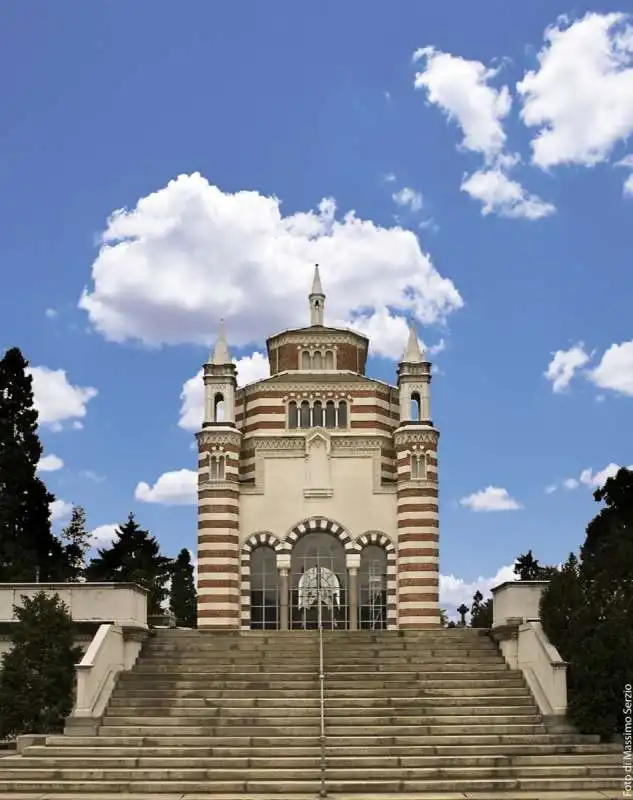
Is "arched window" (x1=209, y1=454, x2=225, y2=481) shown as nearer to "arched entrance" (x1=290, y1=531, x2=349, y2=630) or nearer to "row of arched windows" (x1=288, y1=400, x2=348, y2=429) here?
"row of arched windows" (x1=288, y1=400, x2=348, y2=429)

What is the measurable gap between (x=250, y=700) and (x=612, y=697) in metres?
7.61

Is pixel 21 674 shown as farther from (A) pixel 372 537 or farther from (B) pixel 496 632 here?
(A) pixel 372 537

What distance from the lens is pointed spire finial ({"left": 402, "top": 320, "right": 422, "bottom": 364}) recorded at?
36.2m

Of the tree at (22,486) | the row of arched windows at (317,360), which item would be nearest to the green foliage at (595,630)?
the row of arched windows at (317,360)

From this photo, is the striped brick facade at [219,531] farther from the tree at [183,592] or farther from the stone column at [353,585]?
the tree at [183,592]

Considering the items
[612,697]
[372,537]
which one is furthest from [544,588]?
[372,537]

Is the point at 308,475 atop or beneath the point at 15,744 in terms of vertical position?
atop

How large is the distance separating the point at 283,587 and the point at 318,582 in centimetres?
120

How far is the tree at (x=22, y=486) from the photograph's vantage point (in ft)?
142

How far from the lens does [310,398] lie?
35750mm

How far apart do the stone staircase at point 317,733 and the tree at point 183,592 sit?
3101 cm

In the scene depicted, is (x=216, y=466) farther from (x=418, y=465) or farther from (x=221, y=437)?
(x=418, y=465)

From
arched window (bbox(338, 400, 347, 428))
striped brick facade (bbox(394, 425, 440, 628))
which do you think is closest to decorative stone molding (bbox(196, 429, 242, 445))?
arched window (bbox(338, 400, 347, 428))

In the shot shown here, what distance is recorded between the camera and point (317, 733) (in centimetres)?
2016
